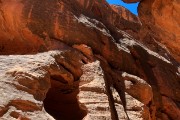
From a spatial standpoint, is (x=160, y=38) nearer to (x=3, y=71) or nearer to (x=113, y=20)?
(x=3, y=71)

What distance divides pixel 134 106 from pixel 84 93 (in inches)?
85.3

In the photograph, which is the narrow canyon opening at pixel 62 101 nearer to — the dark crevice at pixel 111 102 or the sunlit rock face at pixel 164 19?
the dark crevice at pixel 111 102

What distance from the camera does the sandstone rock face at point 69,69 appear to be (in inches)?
349

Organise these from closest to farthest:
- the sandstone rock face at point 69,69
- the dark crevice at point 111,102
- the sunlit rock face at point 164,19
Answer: the sandstone rock face at point 69,69
the sunlit rock face at point 164,19
the dark crevice at point 111,102

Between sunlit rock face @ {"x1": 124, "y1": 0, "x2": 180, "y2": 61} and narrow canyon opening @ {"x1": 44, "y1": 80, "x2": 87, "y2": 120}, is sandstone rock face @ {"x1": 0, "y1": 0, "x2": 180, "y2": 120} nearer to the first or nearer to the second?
narrow canyon opening @ {"x1": 44, "y1": 80, "x2": 87, "y2": 120}

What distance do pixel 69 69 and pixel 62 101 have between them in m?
1.07

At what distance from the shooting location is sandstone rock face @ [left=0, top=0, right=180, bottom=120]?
29.1 feet

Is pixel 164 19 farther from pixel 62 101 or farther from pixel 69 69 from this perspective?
pixel 62 101

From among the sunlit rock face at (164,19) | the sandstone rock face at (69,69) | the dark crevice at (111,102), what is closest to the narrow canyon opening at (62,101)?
the sandstone rock face at (69,69)

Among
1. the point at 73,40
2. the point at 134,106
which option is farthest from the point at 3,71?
the point at 134,106

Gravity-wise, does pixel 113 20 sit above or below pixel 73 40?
above

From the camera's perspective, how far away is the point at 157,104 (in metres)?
14.1

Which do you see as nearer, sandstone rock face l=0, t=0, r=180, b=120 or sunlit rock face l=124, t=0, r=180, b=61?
sandstone rock face l=0, t=0, r=180, b=120

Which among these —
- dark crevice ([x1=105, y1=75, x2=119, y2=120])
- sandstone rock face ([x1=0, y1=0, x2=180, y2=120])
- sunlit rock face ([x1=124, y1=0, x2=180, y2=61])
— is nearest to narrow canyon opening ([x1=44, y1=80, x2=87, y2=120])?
sandstone rock face ([x1=0, y1=0, x2=180, y2=120])
